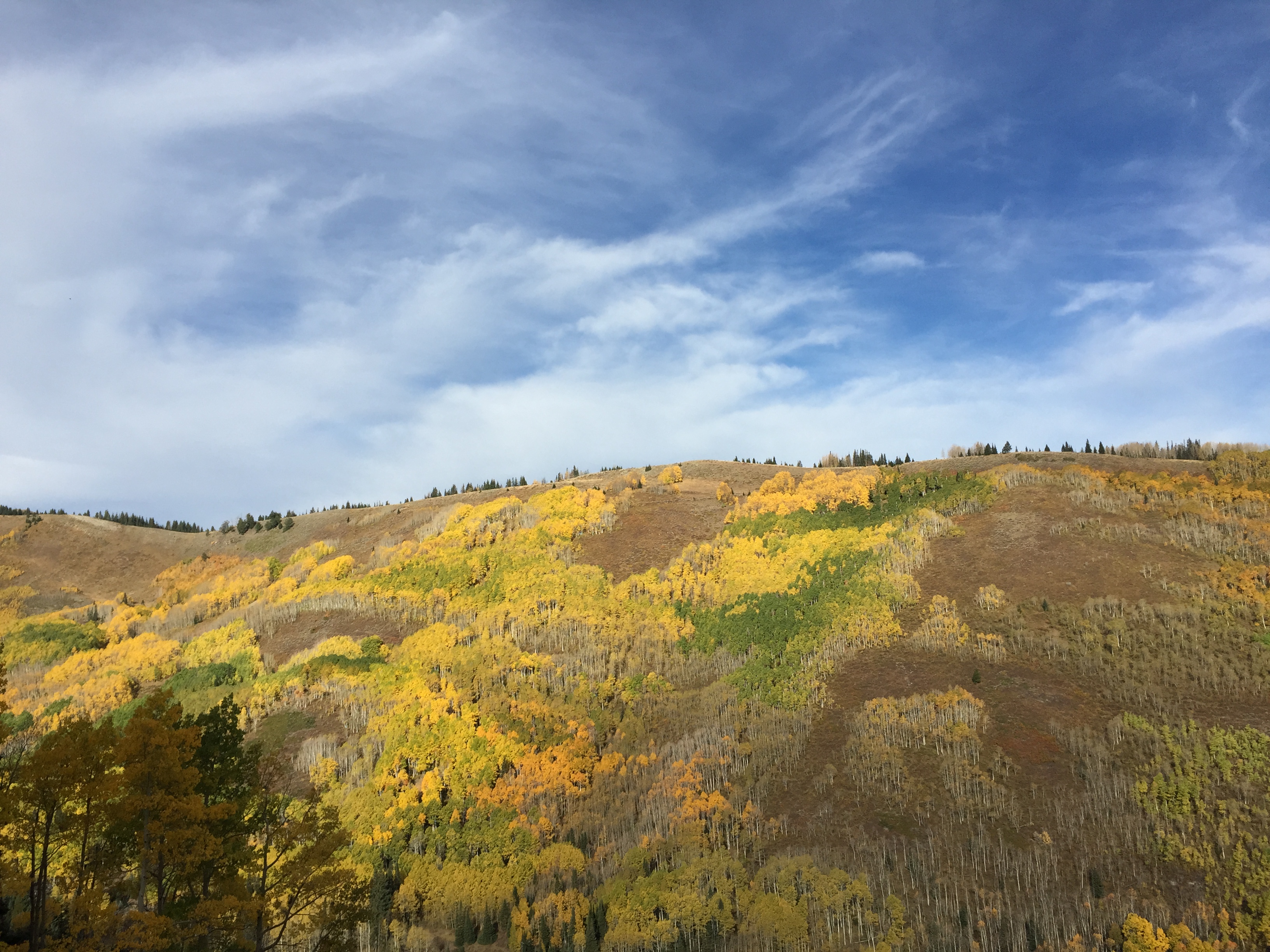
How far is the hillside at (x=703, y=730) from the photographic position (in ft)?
73.4

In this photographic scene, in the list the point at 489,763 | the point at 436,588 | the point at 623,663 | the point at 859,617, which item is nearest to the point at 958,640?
the point at 859,617

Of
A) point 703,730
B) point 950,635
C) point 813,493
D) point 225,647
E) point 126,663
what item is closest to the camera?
point 703,730

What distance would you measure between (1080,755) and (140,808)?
3320 centimetres

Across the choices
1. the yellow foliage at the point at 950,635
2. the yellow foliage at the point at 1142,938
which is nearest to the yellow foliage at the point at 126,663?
the yellow foliage at the point at 950,635

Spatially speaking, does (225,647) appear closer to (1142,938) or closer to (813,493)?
(813,493)

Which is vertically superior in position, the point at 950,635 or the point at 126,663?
the point at 950,635

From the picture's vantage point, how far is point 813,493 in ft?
194

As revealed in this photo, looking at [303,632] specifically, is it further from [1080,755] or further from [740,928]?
[1080,755]

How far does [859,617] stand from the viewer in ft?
141

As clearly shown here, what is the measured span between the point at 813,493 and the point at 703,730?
26870 millimetres

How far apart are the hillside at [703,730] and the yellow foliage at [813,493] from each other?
0.43m

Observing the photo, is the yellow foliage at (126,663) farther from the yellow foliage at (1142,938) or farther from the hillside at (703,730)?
the yellow foliage at (1142,938)

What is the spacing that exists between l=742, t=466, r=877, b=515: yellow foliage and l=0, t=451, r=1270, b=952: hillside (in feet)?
1.41

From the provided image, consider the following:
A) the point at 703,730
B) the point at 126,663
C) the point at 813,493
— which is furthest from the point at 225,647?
the point at 813,493
